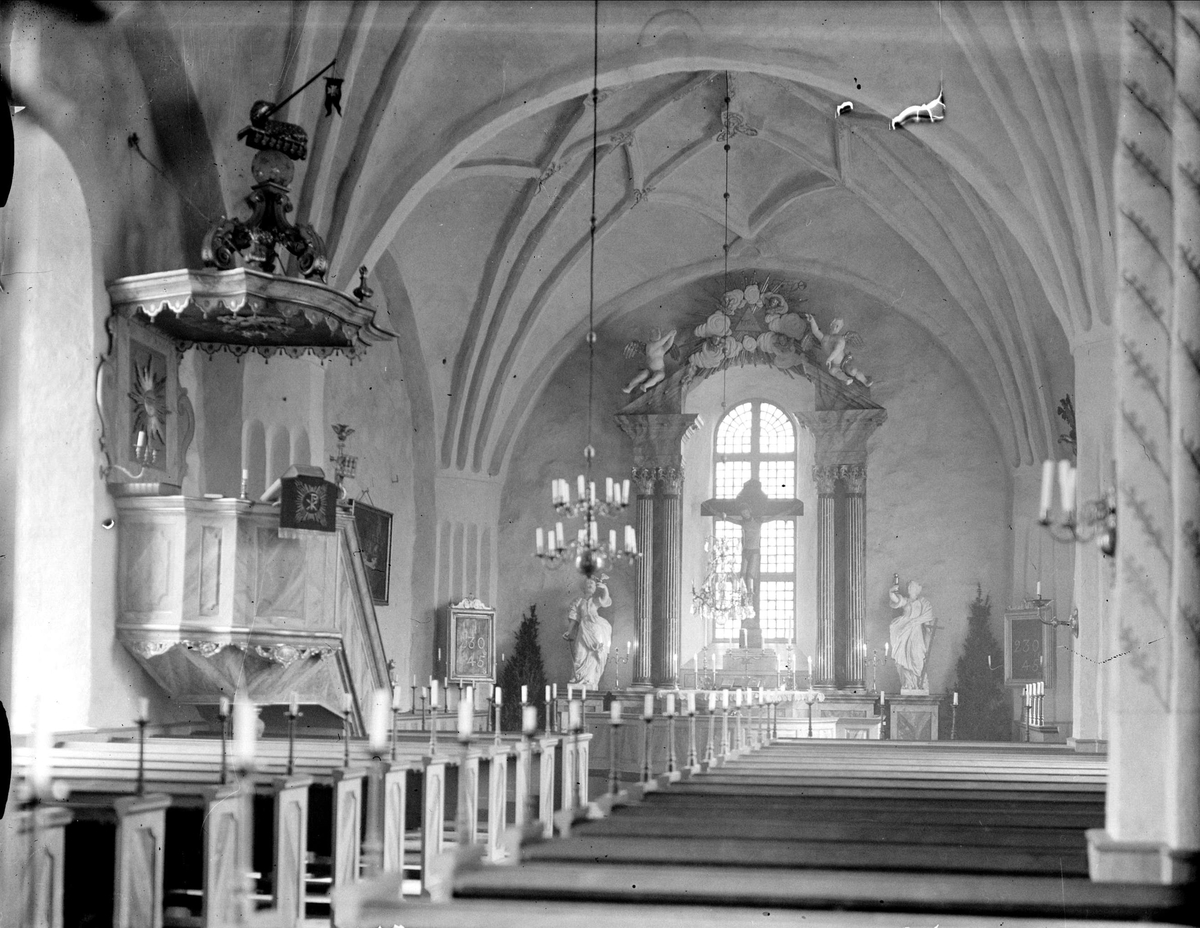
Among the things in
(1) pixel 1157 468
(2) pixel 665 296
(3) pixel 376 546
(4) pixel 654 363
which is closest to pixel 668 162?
(2) pixel 665 296

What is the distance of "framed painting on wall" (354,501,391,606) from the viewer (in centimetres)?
1825

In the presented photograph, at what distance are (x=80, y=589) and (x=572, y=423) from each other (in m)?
12.2

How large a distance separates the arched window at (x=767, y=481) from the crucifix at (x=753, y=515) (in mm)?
139

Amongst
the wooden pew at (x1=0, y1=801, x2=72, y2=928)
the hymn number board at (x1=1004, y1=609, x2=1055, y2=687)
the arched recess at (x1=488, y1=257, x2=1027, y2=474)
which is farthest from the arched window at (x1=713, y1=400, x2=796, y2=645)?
the wooden pew at (x1=0, y1=801, x2=72, y2=928)

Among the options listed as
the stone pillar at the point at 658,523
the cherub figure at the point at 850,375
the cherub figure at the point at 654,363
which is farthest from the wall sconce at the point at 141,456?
the cherub figure at the point at 850,375

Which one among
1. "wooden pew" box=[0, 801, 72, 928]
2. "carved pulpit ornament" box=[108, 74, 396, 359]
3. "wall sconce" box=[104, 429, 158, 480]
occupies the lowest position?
"wooden pew" box=[0, 801, 72, 928]

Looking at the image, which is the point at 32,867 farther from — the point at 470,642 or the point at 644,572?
the point at 644,572

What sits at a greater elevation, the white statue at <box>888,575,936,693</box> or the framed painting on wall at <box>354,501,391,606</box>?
the framed painting on wall at <box>354,501,391,606</box>

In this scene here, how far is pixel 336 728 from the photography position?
45.0ft

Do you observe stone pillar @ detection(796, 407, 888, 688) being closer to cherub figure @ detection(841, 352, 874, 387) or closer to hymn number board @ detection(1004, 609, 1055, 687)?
cherub figure @ detection(841, 352, 874, 387)

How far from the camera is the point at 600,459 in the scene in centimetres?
2250

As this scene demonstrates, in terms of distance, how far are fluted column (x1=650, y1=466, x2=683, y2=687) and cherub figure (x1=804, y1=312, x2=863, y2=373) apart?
2873mm

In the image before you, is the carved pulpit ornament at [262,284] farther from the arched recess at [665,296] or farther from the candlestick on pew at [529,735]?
the arched recess at [665,296]

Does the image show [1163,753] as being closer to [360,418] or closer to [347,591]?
[347,591]
